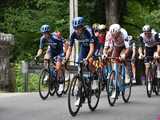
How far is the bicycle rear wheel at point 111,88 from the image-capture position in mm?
14422

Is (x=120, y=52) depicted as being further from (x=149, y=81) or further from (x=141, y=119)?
(x=141, y=119)

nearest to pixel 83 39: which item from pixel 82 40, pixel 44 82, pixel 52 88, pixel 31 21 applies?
pixel 82 40

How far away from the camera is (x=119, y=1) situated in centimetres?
3209

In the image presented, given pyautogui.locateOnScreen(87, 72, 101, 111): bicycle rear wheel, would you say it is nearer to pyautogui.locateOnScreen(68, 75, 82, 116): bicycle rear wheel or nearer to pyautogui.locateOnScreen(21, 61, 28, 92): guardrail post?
pyautogui.locateOnScreen(68, 75, 82, 116): bicycle rear wheel

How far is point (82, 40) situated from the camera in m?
13.7

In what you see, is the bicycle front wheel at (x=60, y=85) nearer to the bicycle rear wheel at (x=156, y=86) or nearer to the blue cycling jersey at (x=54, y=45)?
the blue cycling jersey at (x=54, y=45)

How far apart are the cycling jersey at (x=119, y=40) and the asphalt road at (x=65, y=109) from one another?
132 cm

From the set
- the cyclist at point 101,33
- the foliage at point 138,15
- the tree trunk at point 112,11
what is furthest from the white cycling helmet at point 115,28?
the foliage at point 138,15

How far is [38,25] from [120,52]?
2083cm

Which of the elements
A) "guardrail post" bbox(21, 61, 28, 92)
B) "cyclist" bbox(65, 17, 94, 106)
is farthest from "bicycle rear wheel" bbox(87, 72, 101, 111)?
"guardrail post" bbox(21, 61, 28, 92)

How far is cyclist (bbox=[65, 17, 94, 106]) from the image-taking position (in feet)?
43.0

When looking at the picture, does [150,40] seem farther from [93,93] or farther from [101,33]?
[93,93]

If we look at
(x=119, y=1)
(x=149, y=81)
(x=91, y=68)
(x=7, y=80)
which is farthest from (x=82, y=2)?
(x=91, y=68)

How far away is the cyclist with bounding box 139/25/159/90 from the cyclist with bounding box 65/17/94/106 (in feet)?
10.0
